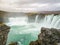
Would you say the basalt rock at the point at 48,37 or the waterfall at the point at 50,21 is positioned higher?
the waterfall at the point at 50,21

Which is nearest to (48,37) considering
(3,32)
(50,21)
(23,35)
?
(50,21)

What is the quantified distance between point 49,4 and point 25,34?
0.54 meters

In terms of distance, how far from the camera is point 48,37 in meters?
1.74

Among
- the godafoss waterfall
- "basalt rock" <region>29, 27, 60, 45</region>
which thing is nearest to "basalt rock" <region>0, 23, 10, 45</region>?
the godafoss waterfall

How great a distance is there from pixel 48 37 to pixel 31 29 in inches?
10.1

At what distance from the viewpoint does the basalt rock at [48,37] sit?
1.73 meters

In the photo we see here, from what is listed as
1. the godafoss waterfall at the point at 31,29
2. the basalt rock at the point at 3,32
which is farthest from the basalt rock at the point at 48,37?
the basalt rock at the point at 3,32

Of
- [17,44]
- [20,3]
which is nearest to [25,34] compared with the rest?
[17,44]

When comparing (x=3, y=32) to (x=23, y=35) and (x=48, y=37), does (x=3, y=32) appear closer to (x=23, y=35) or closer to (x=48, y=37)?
(x=23, y=35)

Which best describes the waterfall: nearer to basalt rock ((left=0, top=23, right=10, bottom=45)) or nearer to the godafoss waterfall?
the godafoss waterfall

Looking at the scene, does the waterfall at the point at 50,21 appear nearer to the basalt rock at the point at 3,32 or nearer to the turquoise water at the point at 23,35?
the turquoise water at the point at 23,35

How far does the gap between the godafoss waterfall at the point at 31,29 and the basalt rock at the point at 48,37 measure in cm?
5

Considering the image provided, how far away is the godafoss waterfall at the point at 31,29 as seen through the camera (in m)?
1.76

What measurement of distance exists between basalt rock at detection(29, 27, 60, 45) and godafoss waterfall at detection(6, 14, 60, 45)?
0.16 ft
